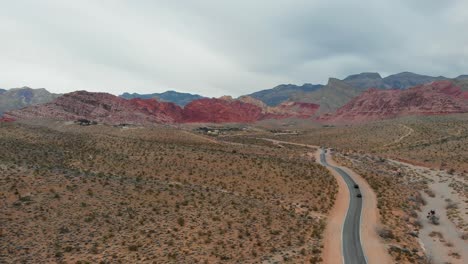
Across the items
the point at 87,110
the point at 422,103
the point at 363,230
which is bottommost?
the point at 363,230

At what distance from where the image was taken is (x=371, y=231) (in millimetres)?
32812

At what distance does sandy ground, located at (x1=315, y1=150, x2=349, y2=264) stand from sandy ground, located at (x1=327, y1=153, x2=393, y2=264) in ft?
6.90

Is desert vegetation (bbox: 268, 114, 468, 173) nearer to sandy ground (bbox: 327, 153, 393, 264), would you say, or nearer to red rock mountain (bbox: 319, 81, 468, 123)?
sandy ground (bbox: 327, 153, 393, 264)

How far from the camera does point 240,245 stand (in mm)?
27547

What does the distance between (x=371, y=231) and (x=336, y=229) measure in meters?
3.28

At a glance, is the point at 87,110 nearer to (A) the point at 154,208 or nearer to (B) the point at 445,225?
(A) the point at 154,208

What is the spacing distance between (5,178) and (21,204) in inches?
274

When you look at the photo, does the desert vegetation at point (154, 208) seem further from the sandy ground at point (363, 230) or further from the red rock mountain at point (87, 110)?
the red rock mountain at point (87, 110)

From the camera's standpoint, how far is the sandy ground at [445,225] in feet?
98.2

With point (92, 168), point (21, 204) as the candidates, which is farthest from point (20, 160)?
point (21, 204)

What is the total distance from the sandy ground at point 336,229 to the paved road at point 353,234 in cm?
43

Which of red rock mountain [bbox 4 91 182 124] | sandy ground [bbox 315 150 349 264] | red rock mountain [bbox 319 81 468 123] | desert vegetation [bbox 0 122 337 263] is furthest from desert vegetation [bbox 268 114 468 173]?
red rock mountain [bbox 4 91 182 124]

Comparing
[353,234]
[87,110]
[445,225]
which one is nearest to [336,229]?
[353,234]

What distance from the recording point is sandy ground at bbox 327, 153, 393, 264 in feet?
89.9
